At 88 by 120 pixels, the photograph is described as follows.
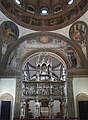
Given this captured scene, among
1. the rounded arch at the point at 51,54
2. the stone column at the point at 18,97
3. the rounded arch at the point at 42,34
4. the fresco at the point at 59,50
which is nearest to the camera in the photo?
the stone column at the point at 18,97

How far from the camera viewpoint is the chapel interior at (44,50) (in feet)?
52.4

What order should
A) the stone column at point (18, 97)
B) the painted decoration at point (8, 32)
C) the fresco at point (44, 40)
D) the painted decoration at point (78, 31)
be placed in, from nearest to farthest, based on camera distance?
1. the stone column at point (18, 97)
2. the painted decoration at point (8, 32)
3. the painted decoration at point (78, 31)
4. the fresco at point (44, 40)

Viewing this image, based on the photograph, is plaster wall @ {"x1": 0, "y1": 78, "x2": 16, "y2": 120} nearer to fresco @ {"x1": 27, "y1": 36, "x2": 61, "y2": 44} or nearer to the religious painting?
fresco @ {"x1": 27, "y1": 36, "x2": 61, "y2": 44}

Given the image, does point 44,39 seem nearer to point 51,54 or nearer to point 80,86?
point 51,54

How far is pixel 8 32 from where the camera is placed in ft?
55.2

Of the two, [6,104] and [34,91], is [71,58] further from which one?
[6,104]

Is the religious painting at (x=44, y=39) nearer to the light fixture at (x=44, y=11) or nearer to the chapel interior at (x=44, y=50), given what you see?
the chapel interior at (x=44, y=50)

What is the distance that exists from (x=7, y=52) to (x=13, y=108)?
17.3 feet

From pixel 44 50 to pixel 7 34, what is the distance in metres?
4.08

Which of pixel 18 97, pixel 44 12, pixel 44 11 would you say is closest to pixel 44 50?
pixel 44 12

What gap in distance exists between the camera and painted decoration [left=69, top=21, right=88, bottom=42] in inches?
647

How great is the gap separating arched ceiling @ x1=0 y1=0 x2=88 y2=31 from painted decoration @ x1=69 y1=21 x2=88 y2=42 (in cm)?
62

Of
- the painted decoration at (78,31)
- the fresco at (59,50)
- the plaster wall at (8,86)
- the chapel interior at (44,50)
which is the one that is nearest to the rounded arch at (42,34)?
the chapel interior at (44,50)

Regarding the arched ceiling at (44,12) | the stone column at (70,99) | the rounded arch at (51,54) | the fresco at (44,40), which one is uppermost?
the arched ceiling at (44,12)
